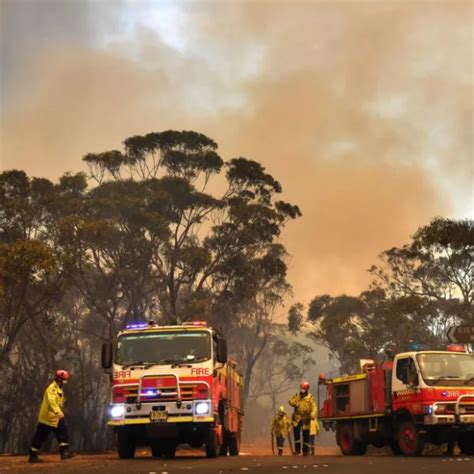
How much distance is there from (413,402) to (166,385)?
18.0ft

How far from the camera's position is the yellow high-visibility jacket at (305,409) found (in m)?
20.0

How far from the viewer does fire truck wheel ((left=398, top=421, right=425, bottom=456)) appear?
55.7 ft

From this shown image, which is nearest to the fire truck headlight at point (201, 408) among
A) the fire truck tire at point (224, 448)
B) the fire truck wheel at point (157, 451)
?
the fire truck wheel at point (157, 451)

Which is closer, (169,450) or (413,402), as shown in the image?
(413,402)

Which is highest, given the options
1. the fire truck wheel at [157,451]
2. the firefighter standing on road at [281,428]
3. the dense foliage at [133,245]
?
the dense foliage at [133,245]

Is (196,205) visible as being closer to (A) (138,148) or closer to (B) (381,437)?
(A) (138,148)

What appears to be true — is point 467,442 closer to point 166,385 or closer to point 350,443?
point 350,443

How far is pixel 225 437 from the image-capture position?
19.3 metres

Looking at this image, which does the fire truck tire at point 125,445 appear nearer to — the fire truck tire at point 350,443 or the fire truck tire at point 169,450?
the fire truck tire at point 169,450

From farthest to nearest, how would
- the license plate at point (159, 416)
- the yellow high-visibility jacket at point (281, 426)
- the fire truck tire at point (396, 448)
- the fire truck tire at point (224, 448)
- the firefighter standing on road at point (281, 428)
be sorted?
the yellow high-visibility jacket at point (281, 426) → the firefighter standing on road at point (281, 428) → the fire truck tire at point (224, 448) → the fire truck tire at point (396, 448) → the license plate at point (159, 416)

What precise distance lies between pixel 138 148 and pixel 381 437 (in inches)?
1049

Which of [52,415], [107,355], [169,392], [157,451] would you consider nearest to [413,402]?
[169,392]

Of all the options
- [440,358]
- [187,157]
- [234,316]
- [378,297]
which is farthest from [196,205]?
[440,358]

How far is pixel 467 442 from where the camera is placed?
17953mm
